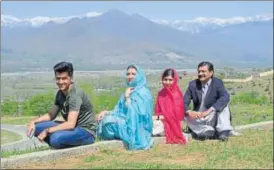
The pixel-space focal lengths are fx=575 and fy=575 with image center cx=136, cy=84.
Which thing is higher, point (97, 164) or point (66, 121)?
point (66, 121)

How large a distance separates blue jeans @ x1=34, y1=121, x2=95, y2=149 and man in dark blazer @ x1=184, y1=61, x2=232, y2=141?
1697mm

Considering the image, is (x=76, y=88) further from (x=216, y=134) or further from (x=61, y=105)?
(x=216, y=134)

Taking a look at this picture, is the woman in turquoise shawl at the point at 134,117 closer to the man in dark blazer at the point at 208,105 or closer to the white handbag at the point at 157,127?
the white handbag at the point at 157,127

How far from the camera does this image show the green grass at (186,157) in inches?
260

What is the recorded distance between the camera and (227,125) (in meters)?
8.17

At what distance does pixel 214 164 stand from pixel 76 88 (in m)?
1.87

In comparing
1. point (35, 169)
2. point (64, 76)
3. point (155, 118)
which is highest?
point (64, 76)

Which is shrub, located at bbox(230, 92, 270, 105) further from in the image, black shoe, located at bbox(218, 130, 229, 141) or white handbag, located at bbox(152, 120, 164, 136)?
white handbag, located at bbox(152, 120, 164, 136)

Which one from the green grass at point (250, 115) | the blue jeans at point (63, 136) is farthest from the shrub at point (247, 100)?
the blue jeans at point (63, 136)

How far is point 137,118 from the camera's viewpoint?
771 centimetres

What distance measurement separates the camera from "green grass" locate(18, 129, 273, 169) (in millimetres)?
6598

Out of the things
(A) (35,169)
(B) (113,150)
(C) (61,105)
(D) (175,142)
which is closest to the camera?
(A) (35,169)

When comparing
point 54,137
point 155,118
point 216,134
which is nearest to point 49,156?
point 54,137

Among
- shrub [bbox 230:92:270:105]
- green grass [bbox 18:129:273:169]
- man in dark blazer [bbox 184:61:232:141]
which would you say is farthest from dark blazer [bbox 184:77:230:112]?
shrub [bbox 230:92:270:105]
